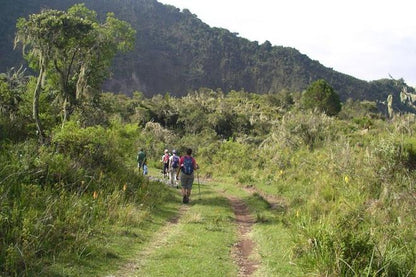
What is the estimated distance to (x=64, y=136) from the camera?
14.8 m

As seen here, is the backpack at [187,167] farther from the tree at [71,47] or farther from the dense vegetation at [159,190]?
the tree at [71,47]

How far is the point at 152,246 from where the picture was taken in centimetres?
986

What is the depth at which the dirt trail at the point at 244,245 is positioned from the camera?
8.78 meters

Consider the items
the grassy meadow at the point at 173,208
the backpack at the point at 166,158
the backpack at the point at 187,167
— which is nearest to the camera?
the grassy meadow at the point at 173,208

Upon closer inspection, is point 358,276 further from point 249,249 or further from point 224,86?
point 224,86

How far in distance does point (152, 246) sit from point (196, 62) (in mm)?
135361

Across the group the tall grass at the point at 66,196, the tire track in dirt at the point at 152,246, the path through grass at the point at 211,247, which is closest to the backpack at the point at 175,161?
the tall grass at the point at 66,196

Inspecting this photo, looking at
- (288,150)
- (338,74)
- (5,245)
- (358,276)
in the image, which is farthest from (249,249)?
(338,74)

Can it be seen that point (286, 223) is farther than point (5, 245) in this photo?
Yes

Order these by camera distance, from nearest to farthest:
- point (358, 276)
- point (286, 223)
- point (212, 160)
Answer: point (358, 276), point (286, 223), point (212, 160)

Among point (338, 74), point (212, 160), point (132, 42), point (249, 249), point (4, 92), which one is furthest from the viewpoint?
point (338, 74)

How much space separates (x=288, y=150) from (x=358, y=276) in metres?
19.5

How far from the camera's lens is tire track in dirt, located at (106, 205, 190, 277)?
7.91m

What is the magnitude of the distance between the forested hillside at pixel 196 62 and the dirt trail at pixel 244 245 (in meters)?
107
